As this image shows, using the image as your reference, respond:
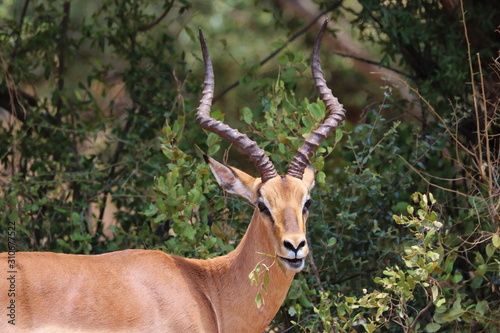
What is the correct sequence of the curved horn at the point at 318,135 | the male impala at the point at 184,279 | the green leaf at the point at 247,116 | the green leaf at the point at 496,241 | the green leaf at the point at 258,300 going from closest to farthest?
the male impala at the point at 184,279, the green leaf at the point at 258,300, the green leaf at the point at 496,241, the curved horn at the point at 318,135, the green leaf at the point at 247,116

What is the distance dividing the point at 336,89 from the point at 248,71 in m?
4.83

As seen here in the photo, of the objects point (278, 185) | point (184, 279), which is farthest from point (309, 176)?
point (184, 279)

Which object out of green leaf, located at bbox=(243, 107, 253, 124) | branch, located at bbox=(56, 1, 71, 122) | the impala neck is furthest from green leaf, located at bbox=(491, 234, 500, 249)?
branch, located at bbox=(56, 1, 71, 122)

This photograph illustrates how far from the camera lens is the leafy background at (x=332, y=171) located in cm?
680

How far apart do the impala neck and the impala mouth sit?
0.38m

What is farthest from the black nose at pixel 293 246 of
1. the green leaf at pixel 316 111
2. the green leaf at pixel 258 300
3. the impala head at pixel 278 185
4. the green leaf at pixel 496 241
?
the green leaf at pixel 316 111

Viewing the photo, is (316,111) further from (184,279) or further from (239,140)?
(184,279)

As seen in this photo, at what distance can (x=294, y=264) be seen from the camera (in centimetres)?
543

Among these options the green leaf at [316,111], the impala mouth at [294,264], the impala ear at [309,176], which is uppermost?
the green leaf at [316,111]

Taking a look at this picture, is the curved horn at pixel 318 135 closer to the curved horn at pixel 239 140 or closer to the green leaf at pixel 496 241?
the curved horn at pixel 239 140

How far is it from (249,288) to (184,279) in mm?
464

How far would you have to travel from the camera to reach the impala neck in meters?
5.93

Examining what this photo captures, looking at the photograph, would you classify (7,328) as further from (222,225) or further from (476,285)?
(476,285)

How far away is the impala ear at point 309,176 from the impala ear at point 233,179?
0.35 m
